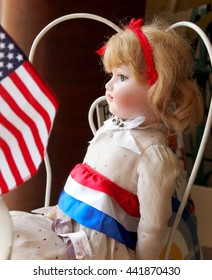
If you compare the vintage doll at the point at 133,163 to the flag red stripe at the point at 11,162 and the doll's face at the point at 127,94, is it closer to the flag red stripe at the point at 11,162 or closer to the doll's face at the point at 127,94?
the doll's face at the point at 127,94

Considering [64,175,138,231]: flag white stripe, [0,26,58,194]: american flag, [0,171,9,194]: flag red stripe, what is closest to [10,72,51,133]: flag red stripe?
[0,26,58,194]: american flag

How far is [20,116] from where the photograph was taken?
2.78 feet

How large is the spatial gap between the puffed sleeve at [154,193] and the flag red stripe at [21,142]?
0.31m

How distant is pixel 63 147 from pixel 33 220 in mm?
498

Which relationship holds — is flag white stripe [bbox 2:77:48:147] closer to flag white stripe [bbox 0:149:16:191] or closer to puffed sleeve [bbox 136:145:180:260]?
flag white stripe [bbox 0:149:16:191]

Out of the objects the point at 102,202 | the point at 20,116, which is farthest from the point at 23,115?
the point at 102,202

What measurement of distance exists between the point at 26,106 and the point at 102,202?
0.33 m

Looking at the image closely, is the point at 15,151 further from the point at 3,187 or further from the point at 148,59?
the point at 148,59

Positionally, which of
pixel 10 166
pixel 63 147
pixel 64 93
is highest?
pixel 10 166

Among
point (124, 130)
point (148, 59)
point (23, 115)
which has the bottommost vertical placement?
point (124, 130)
